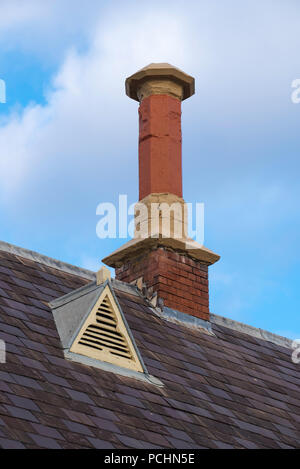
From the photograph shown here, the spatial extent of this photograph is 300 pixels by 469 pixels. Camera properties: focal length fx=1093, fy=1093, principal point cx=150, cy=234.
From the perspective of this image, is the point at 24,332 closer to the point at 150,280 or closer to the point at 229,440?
the point at 229,440

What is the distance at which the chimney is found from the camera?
14.4 m

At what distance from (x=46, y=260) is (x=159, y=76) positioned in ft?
12.1

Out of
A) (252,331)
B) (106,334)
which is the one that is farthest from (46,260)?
(252,331)

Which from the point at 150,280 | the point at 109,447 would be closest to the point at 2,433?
the point at 109,447

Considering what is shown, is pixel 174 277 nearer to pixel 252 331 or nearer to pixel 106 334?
pixel 252 331

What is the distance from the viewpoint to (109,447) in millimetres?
9570

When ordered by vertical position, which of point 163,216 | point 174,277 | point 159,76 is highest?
point 159,76

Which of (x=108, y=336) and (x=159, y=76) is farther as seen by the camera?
(x=159, y=76)

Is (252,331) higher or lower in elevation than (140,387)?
higher

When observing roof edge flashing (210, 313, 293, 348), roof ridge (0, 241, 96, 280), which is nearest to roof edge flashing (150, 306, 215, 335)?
roof edge flashing (210, 313, 293, 348)

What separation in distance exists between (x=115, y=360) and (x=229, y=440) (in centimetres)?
149

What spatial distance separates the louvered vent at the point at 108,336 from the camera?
11.6 m

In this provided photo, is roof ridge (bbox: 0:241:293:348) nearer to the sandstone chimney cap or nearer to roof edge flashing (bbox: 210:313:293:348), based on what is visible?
roof edge flashing (bbox: 210:313:293:348)

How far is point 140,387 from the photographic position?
37.4ft
